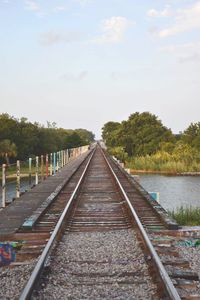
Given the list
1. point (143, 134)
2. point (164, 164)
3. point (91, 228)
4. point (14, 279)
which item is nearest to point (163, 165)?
point (164, 164)

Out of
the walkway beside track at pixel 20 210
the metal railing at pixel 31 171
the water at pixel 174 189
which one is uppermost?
the metal railing at pixel 31 171

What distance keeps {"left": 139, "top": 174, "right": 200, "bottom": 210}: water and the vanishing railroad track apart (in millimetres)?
17518

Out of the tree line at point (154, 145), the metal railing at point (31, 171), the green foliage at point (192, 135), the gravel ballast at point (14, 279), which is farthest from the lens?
the green foliage at point (192, 135)

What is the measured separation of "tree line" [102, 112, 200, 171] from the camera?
53469 millimetres

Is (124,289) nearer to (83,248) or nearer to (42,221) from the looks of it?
(83,248)

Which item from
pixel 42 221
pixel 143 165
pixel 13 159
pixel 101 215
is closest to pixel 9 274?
pixel 42 221

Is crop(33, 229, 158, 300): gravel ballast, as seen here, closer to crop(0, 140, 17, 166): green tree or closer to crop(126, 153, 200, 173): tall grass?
crop(126, 153, 200, 173): tall grass

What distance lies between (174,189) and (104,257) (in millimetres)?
31455

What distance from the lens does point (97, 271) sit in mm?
5000

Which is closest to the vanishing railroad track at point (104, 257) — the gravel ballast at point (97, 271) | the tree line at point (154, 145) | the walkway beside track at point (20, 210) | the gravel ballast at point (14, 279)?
the gravel ballast at point (97, 271)

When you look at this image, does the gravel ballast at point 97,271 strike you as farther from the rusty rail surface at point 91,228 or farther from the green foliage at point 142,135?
the green foliage at point 142,135

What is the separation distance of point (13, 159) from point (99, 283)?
6830 cm

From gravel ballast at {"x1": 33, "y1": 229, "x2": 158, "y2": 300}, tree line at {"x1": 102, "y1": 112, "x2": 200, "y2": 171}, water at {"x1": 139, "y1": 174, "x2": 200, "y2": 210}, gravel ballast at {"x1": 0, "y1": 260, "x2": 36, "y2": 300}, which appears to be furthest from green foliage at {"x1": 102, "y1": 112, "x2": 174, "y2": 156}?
gravel ballast at {"x1": 0, "y1": 260, "x2": 36, "y2": 300}

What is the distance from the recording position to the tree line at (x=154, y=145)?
175ft
